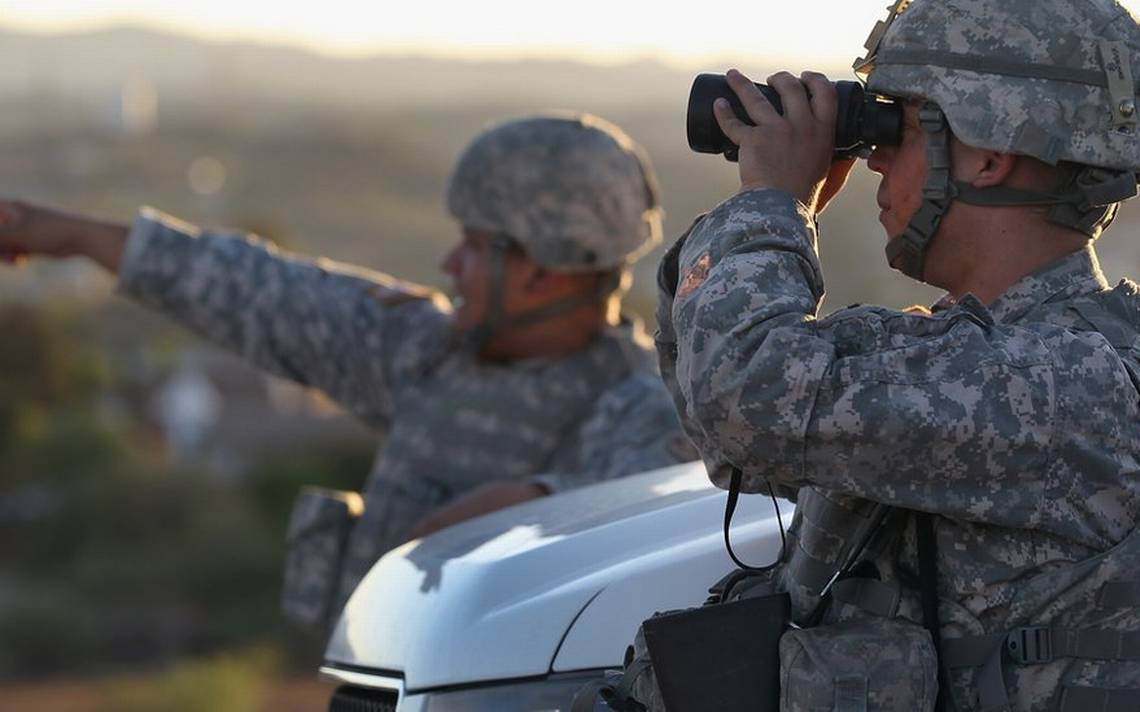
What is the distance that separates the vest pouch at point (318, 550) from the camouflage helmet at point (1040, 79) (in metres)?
2.83

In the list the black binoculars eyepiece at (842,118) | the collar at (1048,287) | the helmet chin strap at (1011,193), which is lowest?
the collar at (1048,287)

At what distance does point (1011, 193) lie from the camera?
3.20 m

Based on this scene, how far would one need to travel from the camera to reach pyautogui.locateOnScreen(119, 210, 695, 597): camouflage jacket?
5.57 metres

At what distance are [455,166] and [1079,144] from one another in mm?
Answer: 2832

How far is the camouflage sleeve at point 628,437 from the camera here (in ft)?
16.7

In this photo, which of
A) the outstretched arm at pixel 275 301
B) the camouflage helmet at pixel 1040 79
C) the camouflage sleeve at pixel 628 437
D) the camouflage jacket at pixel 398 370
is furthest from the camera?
the outstretched arm at pixel 275 301

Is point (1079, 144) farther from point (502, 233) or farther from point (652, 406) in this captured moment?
point (502, 233)

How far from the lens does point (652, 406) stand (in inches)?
210

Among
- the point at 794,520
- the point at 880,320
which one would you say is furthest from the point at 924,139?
the point at 794,520

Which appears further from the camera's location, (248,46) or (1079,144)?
(248,46)

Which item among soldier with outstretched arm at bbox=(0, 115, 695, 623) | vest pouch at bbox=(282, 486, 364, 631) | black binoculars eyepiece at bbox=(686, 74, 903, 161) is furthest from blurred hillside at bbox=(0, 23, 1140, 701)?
vest pouch at bbox=(282, 486, 364, 631)

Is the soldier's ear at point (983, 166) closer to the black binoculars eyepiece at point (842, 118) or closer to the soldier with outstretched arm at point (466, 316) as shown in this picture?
the black binoculars eyepiece at point (842, 118)

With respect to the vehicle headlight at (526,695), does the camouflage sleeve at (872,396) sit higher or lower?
higher

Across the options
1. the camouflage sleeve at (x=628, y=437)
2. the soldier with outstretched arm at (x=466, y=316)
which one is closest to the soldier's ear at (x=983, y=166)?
the camouflage sleeve at (x=628, y=437)
